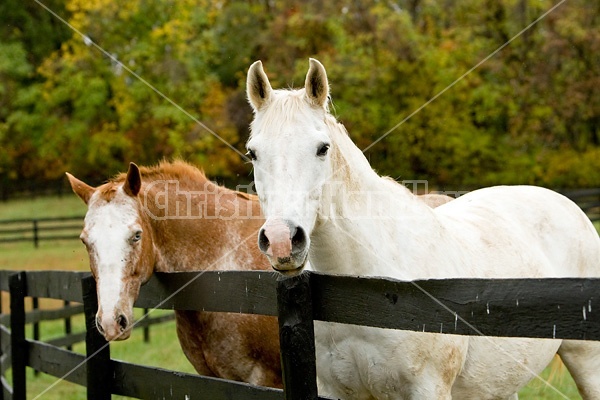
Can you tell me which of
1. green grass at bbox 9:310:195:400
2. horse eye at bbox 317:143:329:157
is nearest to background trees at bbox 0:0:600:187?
green grass at bbox 9:310:195:400

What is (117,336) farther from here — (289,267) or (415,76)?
(415,76)

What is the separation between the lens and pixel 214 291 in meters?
3.33

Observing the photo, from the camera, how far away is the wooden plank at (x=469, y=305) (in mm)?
1884

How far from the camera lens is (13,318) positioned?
5.08m

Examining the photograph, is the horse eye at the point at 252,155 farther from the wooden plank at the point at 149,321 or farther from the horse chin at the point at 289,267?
the wooden plank at the point at 149,321

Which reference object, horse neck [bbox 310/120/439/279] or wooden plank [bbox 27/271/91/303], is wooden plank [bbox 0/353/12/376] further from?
horse neck [bbox 310/120/439/279]

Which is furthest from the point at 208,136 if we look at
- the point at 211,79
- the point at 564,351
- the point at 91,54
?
the point at 564,351

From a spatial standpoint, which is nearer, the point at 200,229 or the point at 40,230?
the point at 200,229

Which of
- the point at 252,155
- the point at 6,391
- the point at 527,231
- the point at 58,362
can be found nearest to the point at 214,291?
the point at 252,155

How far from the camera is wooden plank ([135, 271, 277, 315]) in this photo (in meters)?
2.96

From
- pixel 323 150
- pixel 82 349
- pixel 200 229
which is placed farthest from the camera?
pixel 82 349

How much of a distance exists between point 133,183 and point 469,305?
94.7 inches

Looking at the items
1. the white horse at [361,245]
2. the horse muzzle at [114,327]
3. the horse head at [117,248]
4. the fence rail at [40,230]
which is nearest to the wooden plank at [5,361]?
the horse head at [117,248]

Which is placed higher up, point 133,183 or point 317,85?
point 317,85
